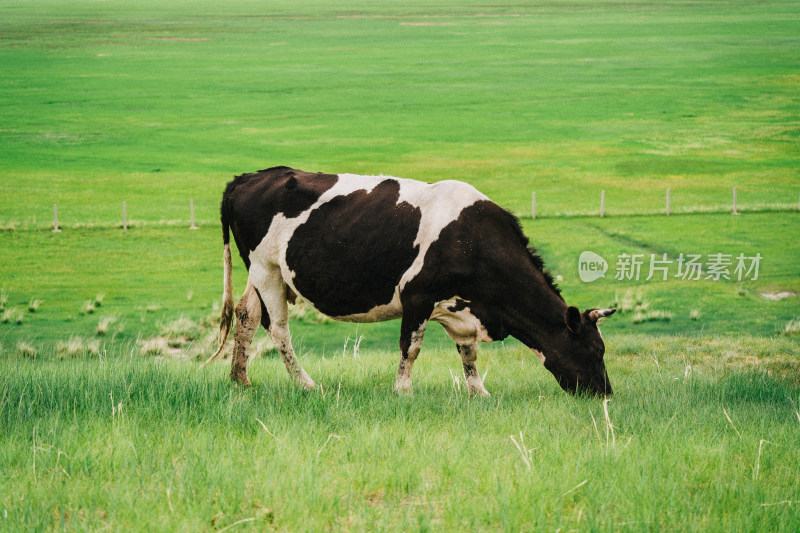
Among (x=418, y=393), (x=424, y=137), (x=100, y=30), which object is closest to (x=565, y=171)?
(x=424, y=137)

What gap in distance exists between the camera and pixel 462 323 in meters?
8.41

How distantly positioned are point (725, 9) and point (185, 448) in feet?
277

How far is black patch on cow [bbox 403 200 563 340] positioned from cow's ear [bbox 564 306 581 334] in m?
0.40

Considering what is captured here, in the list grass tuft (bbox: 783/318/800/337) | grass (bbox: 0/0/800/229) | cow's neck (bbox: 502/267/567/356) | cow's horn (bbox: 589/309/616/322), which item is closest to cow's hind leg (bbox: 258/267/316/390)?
cow's neck (bbox: 502/267/567/356)

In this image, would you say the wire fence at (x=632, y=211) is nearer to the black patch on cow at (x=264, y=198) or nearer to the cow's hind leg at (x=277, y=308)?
the black patch on cow at (x=264, y=198)

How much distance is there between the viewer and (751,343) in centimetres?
1303

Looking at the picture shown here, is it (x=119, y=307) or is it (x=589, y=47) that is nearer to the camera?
(x=119, y=307)

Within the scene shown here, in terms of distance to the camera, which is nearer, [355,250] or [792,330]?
[355,250]

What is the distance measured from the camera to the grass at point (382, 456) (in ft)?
16.2

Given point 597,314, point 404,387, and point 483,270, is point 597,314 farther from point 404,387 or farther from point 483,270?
point 404,387

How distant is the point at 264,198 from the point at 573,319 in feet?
11.9

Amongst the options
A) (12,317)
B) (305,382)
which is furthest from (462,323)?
(12,317)

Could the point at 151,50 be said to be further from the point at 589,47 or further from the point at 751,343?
the point at 751,343

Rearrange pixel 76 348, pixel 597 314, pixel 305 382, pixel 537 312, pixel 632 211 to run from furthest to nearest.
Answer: pixel 632 211
pixel 76 348
pixel 305 382
pixel 537 312
pixel 597 314
